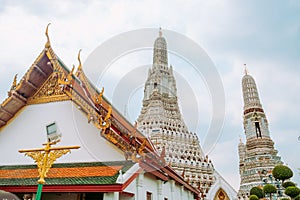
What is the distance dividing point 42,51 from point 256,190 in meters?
19.1

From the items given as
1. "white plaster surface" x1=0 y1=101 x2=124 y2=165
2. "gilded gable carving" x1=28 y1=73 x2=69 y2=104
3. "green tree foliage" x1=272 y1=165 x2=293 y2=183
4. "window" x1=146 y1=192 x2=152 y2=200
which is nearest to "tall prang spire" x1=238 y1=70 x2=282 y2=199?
"green tree foliage" x1=272 y1=165 x2=293 y2=183

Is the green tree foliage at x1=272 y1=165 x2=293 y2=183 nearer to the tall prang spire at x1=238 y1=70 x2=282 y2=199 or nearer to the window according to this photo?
the window

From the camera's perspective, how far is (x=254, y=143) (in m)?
36.5

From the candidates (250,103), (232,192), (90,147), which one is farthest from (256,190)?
(250,103)

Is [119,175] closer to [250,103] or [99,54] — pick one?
[99,54]

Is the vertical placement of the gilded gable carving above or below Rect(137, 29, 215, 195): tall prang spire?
below

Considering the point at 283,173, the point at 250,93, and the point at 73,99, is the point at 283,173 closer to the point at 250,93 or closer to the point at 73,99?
the point at 73,99

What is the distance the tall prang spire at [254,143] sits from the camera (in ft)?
108

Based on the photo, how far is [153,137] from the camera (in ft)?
103

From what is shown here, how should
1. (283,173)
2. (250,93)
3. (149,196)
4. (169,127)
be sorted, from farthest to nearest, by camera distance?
(250,93)
(169,127)
(283,173)
(149,196)

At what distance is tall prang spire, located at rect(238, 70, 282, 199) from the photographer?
33.0 m

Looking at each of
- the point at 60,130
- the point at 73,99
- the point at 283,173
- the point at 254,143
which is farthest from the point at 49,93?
the point at 254,143

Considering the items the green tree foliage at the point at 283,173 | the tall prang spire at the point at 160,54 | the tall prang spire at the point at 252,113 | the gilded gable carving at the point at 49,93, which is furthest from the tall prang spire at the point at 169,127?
the gilded gable carving at the point at 49,93

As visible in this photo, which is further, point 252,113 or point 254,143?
point 252,113
